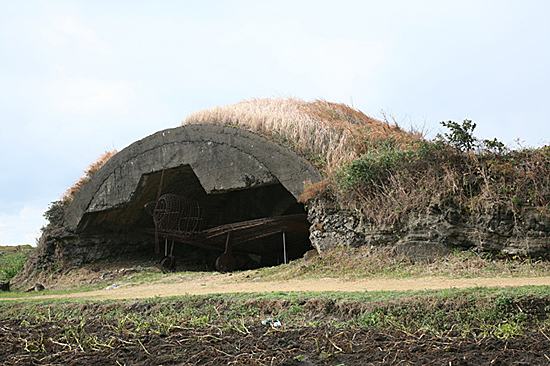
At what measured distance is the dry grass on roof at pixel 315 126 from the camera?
11.0 metres

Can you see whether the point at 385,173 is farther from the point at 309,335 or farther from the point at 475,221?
the point at 309,335

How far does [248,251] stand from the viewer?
14.9m

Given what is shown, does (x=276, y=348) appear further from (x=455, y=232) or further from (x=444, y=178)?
(x=444, y=178)

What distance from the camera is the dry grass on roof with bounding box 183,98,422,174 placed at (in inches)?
435

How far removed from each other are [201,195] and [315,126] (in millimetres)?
5655

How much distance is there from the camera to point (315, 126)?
12.1m

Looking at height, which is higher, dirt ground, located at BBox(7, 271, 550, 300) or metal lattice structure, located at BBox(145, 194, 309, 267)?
metal lattice structure, located at BBox(145, 194, 309, 267)

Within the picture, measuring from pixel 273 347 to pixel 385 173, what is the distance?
649cm

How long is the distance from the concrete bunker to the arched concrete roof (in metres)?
0.02

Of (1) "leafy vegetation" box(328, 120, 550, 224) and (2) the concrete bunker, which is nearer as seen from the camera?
(1) "leafy vegetation" box(328, 120, 550, 224)

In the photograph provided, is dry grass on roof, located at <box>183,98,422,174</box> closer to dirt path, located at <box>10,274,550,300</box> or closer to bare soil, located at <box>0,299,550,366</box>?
dirt path, located at <box>10,274,550,300</box>

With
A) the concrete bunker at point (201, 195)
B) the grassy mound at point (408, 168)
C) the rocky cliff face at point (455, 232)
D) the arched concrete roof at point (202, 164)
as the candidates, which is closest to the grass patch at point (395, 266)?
the rocky cliff face at point (455, 232)

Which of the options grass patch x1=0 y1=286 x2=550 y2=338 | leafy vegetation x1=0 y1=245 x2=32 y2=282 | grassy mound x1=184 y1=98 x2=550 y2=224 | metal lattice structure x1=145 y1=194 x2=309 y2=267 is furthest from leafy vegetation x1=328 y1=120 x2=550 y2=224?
leafy vegetation x1=0 y1=245 x2=32 y2=282

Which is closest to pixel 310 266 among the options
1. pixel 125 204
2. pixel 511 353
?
pixel 511 353
